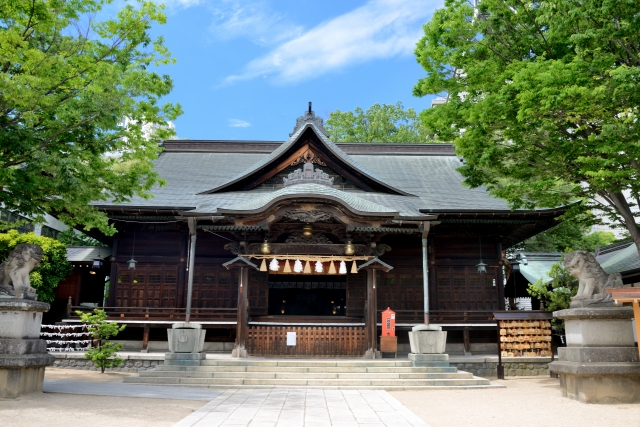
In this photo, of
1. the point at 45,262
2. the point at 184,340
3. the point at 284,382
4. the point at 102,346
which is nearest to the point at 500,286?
the point at 284,382

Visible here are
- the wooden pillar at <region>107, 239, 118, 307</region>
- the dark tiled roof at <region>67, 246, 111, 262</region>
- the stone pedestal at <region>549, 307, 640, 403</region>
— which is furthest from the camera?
the dark tiled roof at <region>67, 246, 111, 262</region>

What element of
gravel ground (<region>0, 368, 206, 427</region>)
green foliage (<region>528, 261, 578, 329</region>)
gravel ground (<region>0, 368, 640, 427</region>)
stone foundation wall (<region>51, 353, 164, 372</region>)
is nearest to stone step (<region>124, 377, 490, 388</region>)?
gravel ground (<region>0, 368, 640, 427</region>)

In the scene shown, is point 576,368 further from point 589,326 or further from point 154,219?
point 154,219

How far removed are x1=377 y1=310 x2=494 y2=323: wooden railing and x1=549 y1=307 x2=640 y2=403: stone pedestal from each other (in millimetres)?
6719

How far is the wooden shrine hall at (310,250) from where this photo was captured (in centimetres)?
1473

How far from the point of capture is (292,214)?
1452 cm

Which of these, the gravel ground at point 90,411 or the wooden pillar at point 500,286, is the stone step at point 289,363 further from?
the wooden pillar at point 500,286

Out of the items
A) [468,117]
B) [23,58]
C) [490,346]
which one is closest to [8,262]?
[23,58]

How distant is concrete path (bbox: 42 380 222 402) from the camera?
31.9 feet

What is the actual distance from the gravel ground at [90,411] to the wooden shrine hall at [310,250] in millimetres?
5862

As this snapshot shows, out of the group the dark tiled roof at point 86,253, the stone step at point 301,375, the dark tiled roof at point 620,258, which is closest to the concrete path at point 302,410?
the stone step at point 301,375

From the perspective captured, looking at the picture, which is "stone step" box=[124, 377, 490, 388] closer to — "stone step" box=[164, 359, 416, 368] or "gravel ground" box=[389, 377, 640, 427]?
"gravel ground" box=[389, 377, 640, 427]

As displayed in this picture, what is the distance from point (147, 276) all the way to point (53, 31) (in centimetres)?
965

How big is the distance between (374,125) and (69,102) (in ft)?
103
